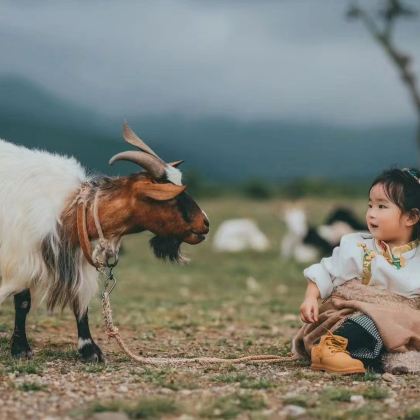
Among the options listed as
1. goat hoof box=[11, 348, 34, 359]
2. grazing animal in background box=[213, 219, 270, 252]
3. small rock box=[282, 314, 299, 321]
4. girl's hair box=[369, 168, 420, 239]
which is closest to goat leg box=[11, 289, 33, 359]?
goat hoof box=[11, 348, 34, 359]

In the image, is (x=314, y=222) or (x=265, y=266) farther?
(x=314, y=222)

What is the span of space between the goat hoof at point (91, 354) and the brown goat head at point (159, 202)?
0.89m

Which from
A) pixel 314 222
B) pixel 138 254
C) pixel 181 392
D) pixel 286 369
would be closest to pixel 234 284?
pixel 138 254

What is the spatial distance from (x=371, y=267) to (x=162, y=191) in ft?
4.76

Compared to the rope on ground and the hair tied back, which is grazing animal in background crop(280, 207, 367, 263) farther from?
the hair tied back

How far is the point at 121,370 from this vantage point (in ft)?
18.0

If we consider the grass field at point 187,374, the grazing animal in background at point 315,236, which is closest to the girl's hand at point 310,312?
the grass field at point 187,374

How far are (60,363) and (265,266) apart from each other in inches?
449

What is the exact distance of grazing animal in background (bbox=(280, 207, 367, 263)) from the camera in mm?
17406

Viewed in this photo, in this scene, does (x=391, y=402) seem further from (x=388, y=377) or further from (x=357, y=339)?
(x=357, y=339)

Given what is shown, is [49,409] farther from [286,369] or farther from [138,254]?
[138,254]

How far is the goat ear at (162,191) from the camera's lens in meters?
5.50

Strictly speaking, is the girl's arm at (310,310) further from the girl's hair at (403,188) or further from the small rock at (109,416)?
the small rock at (109,416)

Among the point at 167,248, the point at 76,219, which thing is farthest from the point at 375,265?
the point at 76,219
